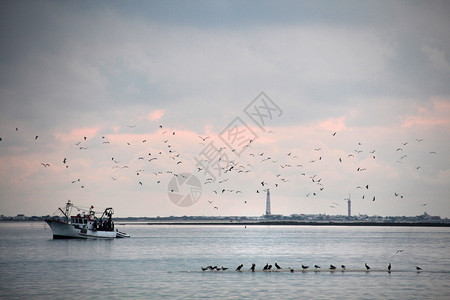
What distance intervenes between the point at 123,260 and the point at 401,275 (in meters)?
38.3

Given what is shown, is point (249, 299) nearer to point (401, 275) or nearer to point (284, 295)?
point (284, 295)

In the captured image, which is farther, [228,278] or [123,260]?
[123,260]

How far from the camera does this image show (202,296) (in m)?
46.0

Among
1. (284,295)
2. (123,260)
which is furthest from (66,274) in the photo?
(284,295)

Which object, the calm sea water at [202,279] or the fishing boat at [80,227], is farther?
the fishing boat at [80,227]

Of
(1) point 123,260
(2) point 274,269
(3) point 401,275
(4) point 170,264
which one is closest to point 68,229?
(1) point 123,260

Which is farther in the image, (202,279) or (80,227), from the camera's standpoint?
(80,227)

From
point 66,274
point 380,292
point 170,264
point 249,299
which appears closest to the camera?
point 249,299

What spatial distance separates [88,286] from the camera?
52.0m

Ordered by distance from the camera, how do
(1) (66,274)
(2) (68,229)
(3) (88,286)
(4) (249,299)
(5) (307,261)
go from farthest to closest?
(2) (68,229), (5) (307,261), (1) (66,274), (3) (88,286), (4) (249,299)

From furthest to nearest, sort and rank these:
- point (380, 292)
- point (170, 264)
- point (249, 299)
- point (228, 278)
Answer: point (170, 264) < point (228, 278) < point (380, 292) < point (249, 299)

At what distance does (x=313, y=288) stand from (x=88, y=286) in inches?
800

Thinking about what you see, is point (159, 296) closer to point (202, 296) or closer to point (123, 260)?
point (202, 296)

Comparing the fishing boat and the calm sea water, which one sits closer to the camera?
the calm sea water
